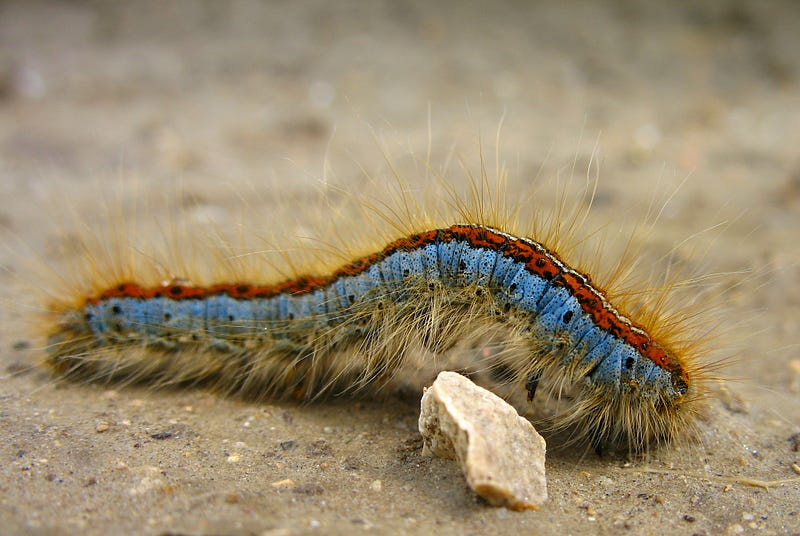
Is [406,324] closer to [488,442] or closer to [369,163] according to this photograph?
→ [488,442]

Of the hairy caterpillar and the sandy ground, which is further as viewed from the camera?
the hairy caterpillar

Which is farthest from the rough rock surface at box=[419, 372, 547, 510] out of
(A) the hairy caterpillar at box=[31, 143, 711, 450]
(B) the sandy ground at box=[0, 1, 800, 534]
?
(A) the hairy caterpillar at box=[31, 143, 711, 450]

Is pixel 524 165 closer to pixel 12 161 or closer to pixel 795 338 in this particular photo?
pixel 795 338

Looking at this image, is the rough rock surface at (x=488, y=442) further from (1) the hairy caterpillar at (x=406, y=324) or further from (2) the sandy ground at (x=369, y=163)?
(1) the hairy caterpillar at (x=406, y=324)

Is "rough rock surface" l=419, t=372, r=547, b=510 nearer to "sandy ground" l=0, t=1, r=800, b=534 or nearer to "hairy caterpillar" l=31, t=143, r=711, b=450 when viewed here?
"sandy ground" l=0, t=1, r=800, b=534

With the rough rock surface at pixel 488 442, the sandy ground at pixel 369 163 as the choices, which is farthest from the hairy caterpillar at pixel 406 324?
the rough rock surface at pixel 488 442

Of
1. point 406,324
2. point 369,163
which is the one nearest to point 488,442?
point 406,324
